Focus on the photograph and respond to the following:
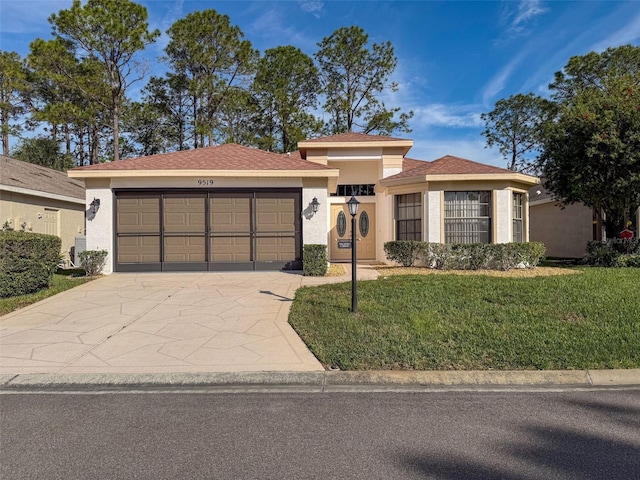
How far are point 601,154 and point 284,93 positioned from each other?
1847 cm

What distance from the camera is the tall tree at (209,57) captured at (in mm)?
23594

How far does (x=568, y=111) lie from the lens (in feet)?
43.7

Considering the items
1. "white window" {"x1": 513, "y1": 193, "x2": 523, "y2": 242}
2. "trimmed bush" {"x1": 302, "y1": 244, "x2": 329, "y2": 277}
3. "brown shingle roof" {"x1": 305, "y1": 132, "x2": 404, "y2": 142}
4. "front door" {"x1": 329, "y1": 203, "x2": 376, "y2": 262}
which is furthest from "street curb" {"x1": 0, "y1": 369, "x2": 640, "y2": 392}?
"brown shingle roof" {"x1": 305, "y1": 132, "x2": 404, "y2": 142}

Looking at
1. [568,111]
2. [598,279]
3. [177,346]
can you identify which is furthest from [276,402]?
[568,111]

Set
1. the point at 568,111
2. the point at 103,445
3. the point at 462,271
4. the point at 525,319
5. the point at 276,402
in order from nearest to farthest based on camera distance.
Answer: the point at 103,445 → the point at 276,402 → the point at 525,319 → the point at 462,271 → the point at 568,111

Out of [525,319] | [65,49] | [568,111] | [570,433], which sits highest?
[65,49]

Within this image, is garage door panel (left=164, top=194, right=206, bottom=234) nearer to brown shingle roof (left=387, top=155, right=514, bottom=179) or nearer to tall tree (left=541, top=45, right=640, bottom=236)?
brown shingle roof (left=387, top=155, right=514, bottom=179)

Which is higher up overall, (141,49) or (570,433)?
(141,49)

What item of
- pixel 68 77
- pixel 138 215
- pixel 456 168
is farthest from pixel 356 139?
pixel 68 77

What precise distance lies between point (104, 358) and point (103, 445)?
90.8 inches

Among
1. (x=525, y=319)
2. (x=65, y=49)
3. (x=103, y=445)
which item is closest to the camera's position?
(x=103, y=445)

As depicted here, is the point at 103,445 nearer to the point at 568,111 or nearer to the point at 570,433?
the point at 570,433

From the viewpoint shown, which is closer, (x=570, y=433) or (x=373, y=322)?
(x=570, y=433)

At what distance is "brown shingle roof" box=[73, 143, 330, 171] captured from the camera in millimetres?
11469
